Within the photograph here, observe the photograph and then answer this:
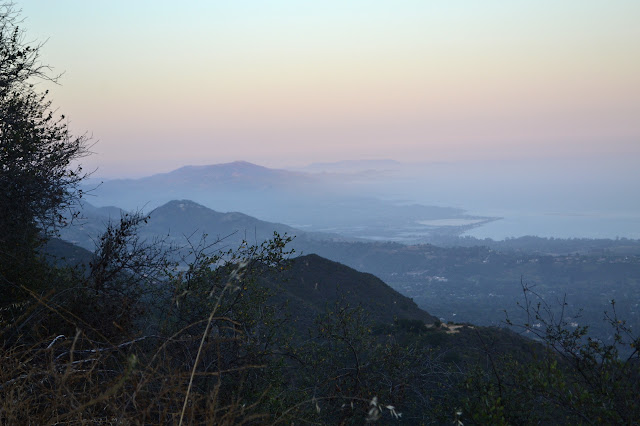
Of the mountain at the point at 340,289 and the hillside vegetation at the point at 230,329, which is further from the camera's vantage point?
the mountain at the point at 340,289

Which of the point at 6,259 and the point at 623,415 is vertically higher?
the point at 6,259

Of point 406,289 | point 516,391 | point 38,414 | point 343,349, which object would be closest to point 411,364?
point 343,349

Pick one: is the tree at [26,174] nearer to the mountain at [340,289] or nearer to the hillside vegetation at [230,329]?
the hillside vegetation at [230,329]

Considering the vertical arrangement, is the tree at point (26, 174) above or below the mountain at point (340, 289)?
above

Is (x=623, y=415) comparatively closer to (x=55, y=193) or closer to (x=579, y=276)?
(x=55, y=193)

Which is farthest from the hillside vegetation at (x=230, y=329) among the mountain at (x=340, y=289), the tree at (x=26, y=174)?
the mountain at (x=340, y=289)

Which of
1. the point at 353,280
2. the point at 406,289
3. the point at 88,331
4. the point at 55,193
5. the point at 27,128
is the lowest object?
the point at 406,289

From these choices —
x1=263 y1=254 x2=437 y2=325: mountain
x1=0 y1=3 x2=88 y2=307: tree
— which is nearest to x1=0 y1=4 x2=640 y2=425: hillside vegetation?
x1=0 y1=3 x2=88 y2=307: tree

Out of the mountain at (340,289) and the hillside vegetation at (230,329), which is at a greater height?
the hillside vegetation at (230,329)

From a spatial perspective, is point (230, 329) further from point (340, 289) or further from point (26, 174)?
point (340, 289)

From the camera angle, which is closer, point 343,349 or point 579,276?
point 343,349

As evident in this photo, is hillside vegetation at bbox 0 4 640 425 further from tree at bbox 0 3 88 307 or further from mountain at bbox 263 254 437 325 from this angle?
mountain at bbox 263 254 437 325
